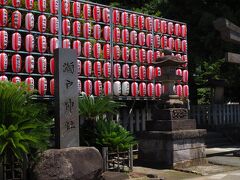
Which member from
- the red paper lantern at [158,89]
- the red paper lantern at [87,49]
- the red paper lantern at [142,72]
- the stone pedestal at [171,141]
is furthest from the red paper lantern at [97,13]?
the stone pedestal at [171,141]

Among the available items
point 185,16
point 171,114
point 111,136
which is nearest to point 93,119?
point 111,136

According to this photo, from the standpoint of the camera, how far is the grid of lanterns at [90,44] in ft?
38.0

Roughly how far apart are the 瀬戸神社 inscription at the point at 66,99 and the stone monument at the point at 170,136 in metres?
3.82

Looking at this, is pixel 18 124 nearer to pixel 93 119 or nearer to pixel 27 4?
pixel 93 119

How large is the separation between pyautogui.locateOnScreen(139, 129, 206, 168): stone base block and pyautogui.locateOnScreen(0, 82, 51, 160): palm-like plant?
474 centimetres

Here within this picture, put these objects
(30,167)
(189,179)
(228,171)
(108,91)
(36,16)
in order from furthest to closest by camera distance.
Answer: (108,91), (36,16), (228,171), (189,179), (30,167)

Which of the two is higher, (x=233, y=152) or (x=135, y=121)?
(x=135, y=121)

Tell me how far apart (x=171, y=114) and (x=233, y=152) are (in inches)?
176

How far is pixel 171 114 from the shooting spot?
12.0 metres

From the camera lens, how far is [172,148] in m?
11.6

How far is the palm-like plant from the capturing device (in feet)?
24.2

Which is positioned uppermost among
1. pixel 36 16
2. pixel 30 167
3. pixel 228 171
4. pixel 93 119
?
pixel 36 16

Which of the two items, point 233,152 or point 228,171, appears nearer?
point 228,171

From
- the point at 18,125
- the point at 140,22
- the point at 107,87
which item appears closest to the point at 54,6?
the point at 107,87
